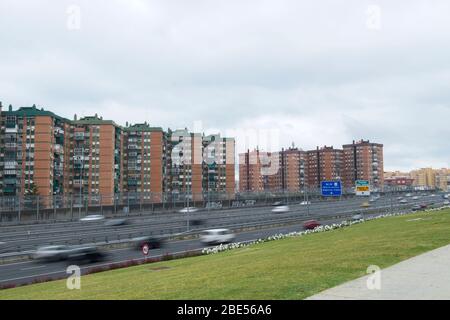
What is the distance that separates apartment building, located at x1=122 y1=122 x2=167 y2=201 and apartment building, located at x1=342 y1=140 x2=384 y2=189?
84.2 m

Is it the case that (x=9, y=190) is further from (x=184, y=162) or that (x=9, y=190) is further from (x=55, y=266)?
(x=55, y=266)

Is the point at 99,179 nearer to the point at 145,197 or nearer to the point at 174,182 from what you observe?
the point at 174,182

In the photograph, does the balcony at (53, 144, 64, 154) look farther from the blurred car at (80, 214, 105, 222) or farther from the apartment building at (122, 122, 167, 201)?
the blurred car at (80, 214, 105, 222)

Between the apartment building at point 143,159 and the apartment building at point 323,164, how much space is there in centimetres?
7720

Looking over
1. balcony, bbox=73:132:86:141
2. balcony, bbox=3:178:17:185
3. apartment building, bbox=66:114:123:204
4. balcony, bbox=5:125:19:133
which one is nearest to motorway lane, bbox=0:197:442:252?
balcony, bbox=3:178:17:185

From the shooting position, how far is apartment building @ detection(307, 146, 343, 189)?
184500 mm

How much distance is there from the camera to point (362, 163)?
604 feet

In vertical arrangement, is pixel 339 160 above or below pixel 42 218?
above

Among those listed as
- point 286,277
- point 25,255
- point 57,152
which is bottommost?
point 25,255

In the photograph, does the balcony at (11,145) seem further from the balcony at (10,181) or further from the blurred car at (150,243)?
the blurred car at (150,243)
